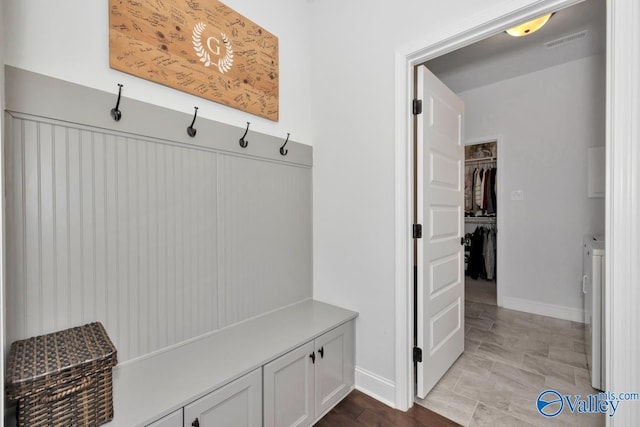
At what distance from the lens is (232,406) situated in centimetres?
125

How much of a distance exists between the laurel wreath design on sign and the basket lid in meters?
1.43

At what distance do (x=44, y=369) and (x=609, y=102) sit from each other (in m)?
2.23

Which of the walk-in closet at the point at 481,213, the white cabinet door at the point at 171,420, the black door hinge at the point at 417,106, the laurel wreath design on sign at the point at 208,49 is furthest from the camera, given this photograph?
the walk-in closet at the point at 481,213

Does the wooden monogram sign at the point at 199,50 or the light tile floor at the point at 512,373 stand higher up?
the wooden monogram sign at the point at 199,50

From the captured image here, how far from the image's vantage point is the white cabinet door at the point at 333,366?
1676 mm

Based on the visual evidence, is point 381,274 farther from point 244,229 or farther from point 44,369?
point 44,369

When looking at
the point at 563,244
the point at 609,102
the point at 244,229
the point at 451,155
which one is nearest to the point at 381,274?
the point at 244,229

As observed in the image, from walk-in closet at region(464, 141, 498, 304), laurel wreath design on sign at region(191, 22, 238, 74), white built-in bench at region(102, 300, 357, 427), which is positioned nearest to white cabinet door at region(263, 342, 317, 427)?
white built-in bench at region(102, 300, 357, 427)

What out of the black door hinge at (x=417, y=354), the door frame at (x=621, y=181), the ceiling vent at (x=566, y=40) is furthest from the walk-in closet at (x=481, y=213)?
the door frame at (x=621, y=181)

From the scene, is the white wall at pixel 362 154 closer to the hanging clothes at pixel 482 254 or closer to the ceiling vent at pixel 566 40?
the ceiling vent at pixel 566 40

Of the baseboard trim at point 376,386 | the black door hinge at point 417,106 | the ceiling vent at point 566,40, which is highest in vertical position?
the ceiling vent at point 566,40

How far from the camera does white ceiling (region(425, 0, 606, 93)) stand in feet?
7.72

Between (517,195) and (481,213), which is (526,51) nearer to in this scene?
(517,195)

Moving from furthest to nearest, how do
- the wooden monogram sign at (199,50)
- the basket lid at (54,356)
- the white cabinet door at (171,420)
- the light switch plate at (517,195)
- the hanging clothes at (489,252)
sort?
1. the hanging clothes at (489,252)
2. the light switch plate at (517,195)
3. the wooden monogram sign at (199,50)
4. the white cabinet door at (171,420)
5. the basket lid at (54,356)
